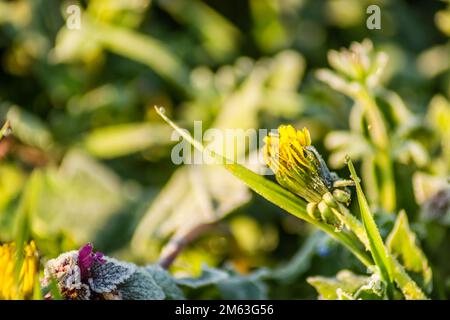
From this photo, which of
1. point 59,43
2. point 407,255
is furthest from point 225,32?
point 407,255

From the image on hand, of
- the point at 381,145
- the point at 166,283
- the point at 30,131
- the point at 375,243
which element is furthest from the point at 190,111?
the point at 375,243

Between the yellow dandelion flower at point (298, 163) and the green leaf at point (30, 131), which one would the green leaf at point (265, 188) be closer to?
the yellow dandelion flower at point (298, 163)

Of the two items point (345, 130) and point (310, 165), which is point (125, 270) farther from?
point (345, 130)

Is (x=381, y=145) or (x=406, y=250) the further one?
(x=381, y=145)

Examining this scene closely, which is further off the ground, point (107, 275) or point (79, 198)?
point (79, 198)

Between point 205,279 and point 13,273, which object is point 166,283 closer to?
point 205,279
